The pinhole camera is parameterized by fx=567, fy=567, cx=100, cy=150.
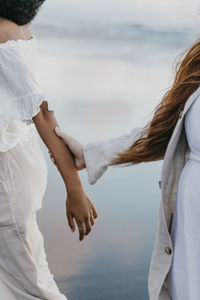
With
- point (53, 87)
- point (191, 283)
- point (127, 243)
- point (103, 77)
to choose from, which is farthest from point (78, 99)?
point (191, 283)

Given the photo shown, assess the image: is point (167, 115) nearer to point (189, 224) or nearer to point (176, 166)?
point (176, 166)

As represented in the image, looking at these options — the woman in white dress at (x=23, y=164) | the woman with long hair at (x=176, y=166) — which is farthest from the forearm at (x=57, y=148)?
the woman with long hair at (x=176, y=166)

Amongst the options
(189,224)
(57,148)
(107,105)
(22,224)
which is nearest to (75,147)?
(57,148)

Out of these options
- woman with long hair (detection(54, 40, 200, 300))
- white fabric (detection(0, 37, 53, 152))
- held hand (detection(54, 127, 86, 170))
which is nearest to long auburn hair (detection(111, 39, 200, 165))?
woman with long hair (detection(54, 40, 200, 300))

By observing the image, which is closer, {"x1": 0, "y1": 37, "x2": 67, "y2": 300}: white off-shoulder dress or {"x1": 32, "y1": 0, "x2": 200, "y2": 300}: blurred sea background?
{"x1": 0, "y1": 37, "x2": 67, "y2": 300}: white off-shoulder dress

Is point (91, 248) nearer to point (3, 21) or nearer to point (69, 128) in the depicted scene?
point (69, 128)

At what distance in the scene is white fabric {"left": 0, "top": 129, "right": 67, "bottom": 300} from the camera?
165cm

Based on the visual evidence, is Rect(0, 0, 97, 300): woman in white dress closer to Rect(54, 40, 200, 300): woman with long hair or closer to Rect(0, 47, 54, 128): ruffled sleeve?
Rect(0, 47, 54, 128): ruffled sleeve

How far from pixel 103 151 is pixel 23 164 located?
25cm

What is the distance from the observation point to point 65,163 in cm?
166

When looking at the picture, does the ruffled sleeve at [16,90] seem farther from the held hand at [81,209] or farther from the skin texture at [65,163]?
the held hand at [81,209]

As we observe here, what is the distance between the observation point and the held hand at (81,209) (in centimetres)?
166

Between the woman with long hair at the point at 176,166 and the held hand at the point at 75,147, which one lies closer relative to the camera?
the woman with long hair at the point at 176,166

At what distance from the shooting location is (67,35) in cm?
893
